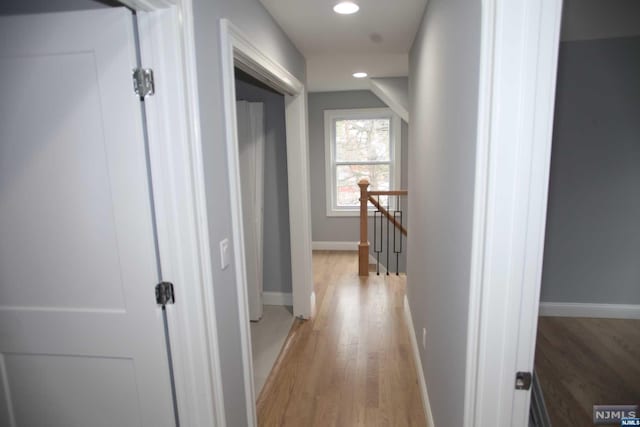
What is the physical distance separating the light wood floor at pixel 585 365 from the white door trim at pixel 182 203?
186 cm

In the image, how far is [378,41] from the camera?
2768 millimetres

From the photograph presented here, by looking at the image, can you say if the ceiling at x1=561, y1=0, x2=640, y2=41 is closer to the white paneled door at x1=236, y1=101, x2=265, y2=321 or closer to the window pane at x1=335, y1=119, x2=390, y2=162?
the white paneled door at x1=236, y1=101, x2=265, y2=321

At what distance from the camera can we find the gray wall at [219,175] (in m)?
1.33

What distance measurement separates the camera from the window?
5.37 metres

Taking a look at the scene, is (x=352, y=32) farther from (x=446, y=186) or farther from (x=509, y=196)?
(x=509, y=196)

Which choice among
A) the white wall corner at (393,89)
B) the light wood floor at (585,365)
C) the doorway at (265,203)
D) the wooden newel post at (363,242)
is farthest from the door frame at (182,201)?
the white wall corner at (393,89)

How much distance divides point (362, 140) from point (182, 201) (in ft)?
14.9

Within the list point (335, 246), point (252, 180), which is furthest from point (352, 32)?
point (335, 246)

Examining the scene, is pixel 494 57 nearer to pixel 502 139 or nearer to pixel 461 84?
pixel 502 139

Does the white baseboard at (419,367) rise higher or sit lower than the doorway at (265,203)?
lower

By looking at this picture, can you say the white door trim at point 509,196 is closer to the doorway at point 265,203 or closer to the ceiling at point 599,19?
the ceiling at point 599,19

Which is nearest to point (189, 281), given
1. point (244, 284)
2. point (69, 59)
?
point (244, 284)

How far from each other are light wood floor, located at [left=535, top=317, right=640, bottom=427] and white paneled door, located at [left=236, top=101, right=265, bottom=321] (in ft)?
7.67

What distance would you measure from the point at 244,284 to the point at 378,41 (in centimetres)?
219
